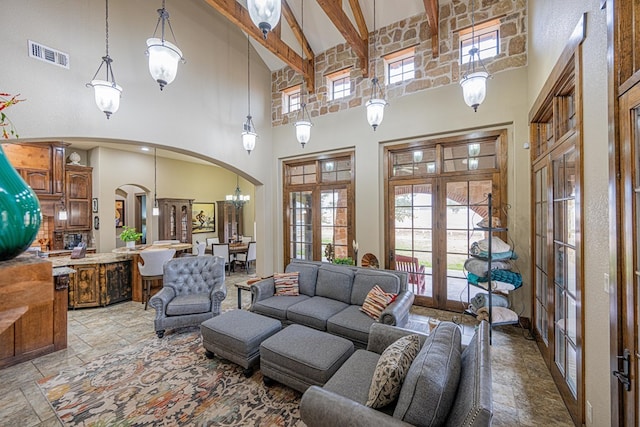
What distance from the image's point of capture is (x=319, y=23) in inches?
209

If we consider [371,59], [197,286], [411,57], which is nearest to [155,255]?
[197,286]

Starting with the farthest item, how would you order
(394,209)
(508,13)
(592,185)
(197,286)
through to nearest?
1. (394,209)
2. (197,286)
3. (508,13)
4. (592,185)

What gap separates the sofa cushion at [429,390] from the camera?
1383 millimetres

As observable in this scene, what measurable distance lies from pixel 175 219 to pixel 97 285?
372 centimetres

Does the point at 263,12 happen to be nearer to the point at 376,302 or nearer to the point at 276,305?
the point at 376,302

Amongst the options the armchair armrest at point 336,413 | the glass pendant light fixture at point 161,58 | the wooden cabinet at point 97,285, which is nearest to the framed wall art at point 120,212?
the wooden cabinet at point 97,285

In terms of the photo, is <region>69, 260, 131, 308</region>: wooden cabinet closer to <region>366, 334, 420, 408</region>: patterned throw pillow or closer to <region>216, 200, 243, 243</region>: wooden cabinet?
<region>216, 200, 243, 243</region>: wooden cabinet

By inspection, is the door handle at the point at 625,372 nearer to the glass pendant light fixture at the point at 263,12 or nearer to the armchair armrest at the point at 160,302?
the glass pendant light fixture at the point at 263,12

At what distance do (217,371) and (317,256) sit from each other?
3.25 metres

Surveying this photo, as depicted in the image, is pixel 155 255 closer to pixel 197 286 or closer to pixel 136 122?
pixel 197 286

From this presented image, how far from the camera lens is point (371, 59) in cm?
513

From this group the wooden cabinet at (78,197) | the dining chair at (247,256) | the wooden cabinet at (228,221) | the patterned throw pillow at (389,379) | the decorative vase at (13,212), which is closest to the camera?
the decorative vase at (13,212)

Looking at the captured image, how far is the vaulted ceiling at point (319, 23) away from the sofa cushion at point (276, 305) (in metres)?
4.03

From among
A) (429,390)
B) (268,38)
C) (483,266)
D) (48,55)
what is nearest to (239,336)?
(429,390)
